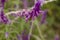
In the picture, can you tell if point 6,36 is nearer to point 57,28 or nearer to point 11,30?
point 11,30

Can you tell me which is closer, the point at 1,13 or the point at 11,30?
the point at 1,13

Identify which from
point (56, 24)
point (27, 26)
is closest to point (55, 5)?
point (56, 24)

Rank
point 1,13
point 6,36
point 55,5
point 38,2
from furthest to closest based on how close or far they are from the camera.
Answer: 1. point 55,5
2. point 6,36
3. point 1,13
4. point 38,2

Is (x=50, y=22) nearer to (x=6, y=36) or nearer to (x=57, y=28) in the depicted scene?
(x=57, y=28)

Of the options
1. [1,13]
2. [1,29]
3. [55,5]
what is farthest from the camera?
[55,5]

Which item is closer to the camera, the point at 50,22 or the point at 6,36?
the point at 6,36

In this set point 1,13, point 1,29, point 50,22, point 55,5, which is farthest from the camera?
point 55,5

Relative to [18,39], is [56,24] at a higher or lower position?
lower

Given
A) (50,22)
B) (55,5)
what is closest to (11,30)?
(50,22)

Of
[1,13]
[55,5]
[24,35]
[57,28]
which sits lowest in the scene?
[57,28]
